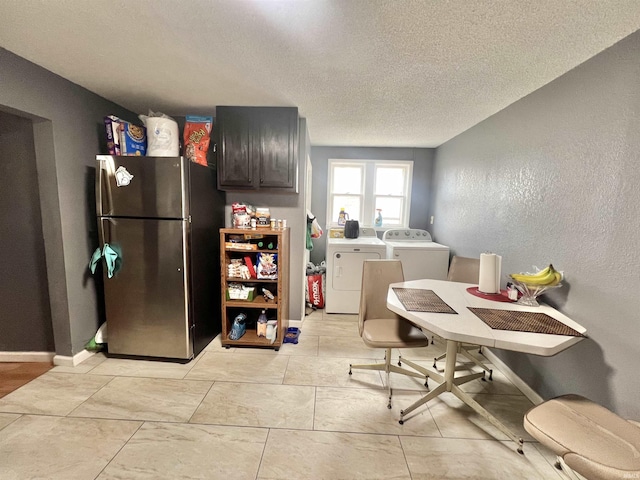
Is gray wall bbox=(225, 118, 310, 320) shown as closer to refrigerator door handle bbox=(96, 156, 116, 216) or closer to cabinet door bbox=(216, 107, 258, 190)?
cabinet door bbox=(216, 107, 258, 190)

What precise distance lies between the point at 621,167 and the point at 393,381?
1.89 m

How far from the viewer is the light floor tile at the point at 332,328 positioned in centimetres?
278

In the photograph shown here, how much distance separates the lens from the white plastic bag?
2.10 metres

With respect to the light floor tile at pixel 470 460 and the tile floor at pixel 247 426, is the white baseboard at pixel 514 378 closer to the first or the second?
the tile floor at pixel 247 426

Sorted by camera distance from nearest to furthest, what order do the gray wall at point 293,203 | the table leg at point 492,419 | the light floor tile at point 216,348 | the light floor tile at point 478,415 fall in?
the table leg at point 492,419, the light floor tile at point 478,415, the light floor tile at point 216,348, the gray wall at point 293,203

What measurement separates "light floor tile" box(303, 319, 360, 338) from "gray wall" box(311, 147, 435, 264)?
1.61m

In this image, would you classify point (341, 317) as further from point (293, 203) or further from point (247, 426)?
point (247, 426)

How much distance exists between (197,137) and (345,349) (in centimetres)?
235

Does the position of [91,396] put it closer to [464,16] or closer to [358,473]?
[358,473]

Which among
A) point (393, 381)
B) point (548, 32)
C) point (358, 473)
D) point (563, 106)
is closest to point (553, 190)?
point (563, 106)

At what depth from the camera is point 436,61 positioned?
5.21ft

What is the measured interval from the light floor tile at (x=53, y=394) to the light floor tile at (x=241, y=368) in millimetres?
647

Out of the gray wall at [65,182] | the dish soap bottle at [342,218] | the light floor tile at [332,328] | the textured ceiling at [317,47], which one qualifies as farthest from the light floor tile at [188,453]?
the dish soap bottle at [342,218]

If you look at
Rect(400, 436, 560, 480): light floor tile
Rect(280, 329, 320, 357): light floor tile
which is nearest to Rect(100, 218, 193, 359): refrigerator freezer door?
Rect(280, 329, 320, 357): light floor tile
